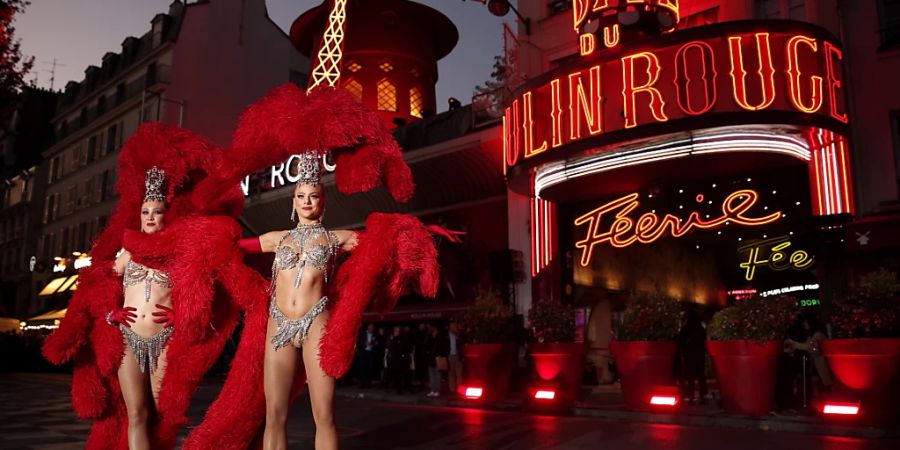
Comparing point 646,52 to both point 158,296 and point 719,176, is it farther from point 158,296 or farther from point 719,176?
point 158,296

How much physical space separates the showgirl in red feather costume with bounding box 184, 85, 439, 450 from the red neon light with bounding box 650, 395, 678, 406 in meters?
7.37

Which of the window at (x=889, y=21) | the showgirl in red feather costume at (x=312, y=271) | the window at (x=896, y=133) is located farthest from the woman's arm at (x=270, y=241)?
the window at (x=889, y=21)

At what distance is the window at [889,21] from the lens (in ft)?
41.9

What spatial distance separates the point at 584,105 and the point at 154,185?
9.51 m

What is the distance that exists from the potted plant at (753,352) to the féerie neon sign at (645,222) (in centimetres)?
375

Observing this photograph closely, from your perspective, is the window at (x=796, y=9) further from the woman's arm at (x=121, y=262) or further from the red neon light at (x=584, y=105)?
the woman's arm at (x=121, y=262)

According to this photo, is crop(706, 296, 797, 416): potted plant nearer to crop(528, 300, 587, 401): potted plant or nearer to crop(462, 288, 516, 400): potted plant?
crop(528, 300, 587, 401): potted plant

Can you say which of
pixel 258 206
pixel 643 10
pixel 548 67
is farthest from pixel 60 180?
pixel 643 10

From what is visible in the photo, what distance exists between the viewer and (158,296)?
16.1ft

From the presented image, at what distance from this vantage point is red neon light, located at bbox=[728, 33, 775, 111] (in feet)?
38.4

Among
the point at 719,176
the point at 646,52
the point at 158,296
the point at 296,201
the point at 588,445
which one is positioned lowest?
the point at 588,445

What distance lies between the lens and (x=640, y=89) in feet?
41.0

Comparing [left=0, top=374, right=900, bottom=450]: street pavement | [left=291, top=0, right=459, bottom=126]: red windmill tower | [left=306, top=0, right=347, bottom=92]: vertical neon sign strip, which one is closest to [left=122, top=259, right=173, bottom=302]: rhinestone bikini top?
[left=0, top=374, right=900, bottom=450]: street pavement

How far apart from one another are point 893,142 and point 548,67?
25.0 ft
